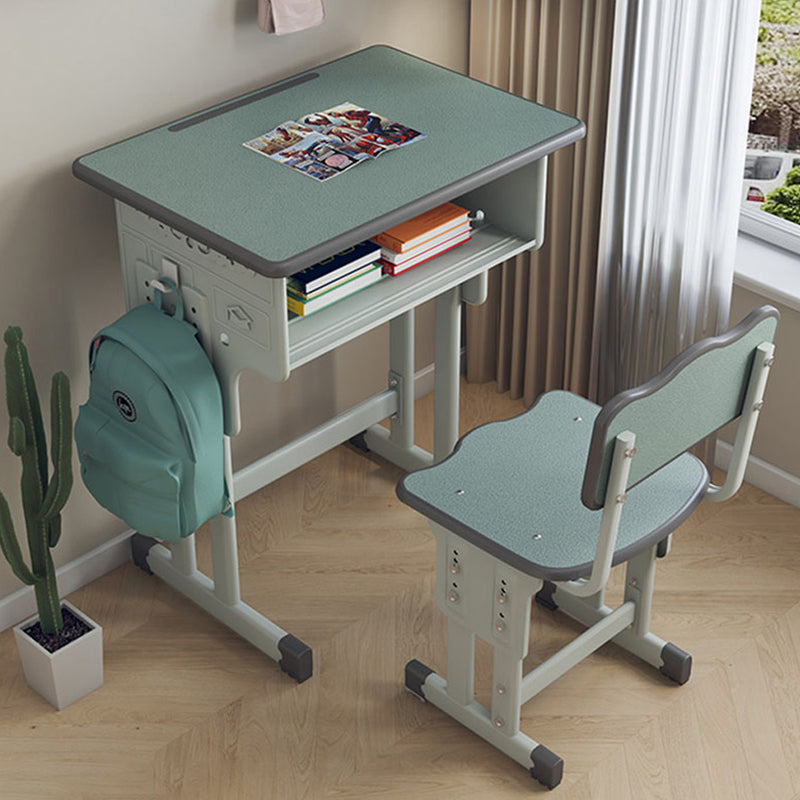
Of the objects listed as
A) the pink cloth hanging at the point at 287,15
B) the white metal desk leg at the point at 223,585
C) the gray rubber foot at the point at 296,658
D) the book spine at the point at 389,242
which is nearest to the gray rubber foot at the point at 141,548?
the white metal desk leg at the point at 223,585

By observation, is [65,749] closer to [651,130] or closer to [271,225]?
[271,225]

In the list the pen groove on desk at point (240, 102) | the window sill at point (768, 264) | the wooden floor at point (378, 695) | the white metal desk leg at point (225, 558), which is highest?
the pen groove on desk at point (240, 102)

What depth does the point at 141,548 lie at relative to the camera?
10.2 ft

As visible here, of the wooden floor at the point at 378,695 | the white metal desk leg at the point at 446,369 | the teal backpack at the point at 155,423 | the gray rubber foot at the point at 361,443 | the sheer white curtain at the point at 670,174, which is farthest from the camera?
the gray rubber foot at the point at 361,443

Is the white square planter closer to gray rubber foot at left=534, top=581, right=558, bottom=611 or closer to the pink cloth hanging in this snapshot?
gray rubber foot at left=534, top=581, right=558, bottom=611

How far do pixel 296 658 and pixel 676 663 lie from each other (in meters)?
0.79

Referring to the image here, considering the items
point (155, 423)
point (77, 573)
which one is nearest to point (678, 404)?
point (155, 423)

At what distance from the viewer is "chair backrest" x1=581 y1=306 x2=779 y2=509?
2.12 meters

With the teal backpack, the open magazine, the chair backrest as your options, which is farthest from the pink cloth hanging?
the chair backrest

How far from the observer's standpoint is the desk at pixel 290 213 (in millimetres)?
2381

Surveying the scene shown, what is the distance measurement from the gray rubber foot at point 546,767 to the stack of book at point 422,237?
98 cm

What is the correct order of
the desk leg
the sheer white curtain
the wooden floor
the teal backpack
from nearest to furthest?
the teal backpack → the wooden floor → the sheer white curtain → the desk leg

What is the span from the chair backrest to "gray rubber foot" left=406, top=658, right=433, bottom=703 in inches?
27.8

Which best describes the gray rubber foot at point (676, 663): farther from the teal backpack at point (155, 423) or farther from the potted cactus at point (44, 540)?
the potted cactus at point (44, 540)
